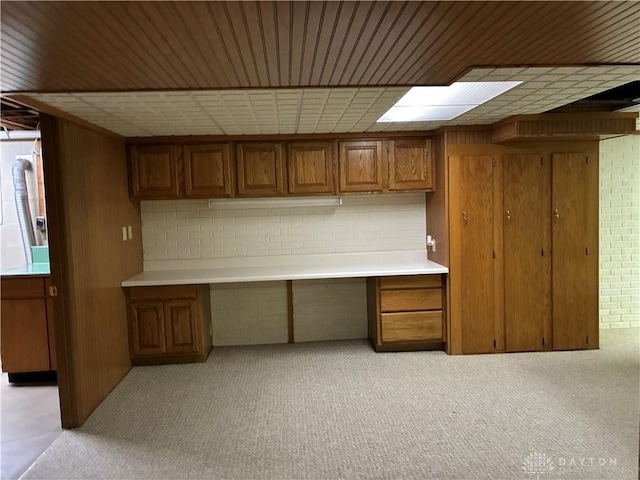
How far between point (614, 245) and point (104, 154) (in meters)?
5.26

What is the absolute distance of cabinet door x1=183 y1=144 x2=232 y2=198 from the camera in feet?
14.4

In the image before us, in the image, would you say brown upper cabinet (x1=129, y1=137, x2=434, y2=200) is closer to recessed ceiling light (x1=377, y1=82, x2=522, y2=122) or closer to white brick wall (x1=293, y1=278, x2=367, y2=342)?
recessed ceiling light (x1=377, y1=82, x2=522, y2=122)

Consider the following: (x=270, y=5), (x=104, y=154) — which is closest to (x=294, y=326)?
(x=104, y=154)

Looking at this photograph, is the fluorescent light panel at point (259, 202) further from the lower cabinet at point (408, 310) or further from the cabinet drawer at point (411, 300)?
the cabinet drawer at point (411, 300)

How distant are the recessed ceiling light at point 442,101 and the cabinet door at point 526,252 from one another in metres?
1.04

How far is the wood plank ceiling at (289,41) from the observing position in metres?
1.66

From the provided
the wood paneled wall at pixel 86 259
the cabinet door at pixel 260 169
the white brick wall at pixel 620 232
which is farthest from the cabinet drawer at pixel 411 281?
the wood paneled wall at pixel 86 259

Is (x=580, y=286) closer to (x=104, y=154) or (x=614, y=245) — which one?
(x=614, y=245)

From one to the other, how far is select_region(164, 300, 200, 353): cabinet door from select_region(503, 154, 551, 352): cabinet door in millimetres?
2960

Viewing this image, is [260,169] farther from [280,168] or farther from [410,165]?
[410,165]

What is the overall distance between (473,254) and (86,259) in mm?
3324

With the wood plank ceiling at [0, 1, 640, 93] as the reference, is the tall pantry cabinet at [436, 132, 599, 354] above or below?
below

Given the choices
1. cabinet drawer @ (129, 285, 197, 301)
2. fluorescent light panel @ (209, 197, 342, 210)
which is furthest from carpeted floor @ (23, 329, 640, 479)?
fluorescent light panel @ (209, 197, 342, 210)

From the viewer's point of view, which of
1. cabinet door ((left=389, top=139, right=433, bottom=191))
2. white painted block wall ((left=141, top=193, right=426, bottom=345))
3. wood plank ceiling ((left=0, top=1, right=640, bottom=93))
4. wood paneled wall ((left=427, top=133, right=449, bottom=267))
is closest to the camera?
wood plank ceiling ((left=0, top=1, right=640, bottom=93))
